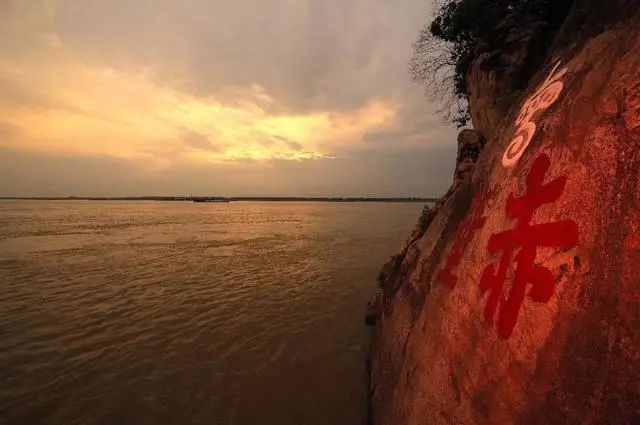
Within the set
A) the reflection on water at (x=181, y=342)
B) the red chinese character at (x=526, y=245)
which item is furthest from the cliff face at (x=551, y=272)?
the reflection on water at (x=181, y=342)

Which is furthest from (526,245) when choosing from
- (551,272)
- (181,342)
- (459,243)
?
(181,342)

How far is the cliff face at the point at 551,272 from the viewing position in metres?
2.06

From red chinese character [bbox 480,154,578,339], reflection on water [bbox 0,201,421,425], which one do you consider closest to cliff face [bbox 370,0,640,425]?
red chinese character [bbox 480,154,578,339]

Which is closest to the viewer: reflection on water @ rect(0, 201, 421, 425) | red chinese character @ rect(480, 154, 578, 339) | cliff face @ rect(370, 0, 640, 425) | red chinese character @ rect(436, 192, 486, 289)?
cliff face @ rect(370, 0, 640, 425)

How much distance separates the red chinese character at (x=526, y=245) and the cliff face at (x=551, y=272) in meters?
0.01

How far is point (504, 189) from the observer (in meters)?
3.53

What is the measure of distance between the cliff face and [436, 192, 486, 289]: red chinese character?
25 mm

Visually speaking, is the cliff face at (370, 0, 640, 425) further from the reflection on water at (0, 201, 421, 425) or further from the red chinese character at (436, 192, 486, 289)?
the reflection on water at (0, 201, 421, 425)

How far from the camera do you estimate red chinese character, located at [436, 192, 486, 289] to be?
381cm

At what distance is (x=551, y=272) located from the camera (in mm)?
2479

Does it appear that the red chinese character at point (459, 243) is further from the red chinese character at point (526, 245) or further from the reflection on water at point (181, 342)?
the reflection on water at point (181, 342)

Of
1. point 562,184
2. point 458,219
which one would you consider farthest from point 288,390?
point 562,184

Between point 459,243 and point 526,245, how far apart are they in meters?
1.29

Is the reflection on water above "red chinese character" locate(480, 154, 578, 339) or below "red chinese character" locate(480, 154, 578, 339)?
below
